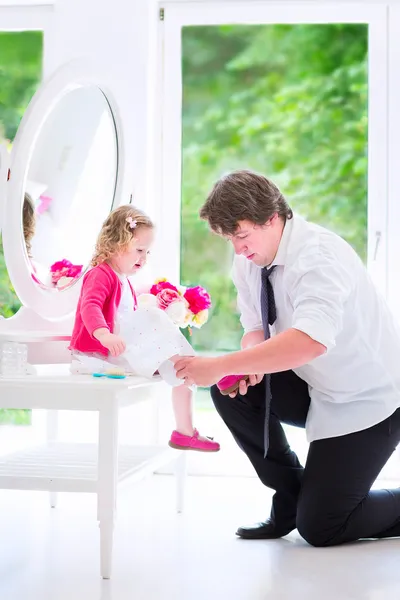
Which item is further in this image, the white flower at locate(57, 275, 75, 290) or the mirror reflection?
the white flower at locate(57, 275, 75, 290)

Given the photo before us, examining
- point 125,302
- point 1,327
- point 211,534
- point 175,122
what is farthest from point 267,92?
point 211,534

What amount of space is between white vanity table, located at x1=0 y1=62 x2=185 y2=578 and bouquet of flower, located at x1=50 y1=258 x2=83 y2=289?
2 centimetres

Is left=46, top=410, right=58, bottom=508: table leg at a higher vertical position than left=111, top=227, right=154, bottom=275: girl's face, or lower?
lower

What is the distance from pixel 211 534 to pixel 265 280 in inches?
27.7

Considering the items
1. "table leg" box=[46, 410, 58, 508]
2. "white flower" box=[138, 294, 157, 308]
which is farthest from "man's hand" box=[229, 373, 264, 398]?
"table leg" box=[46, 410, 58, 508]

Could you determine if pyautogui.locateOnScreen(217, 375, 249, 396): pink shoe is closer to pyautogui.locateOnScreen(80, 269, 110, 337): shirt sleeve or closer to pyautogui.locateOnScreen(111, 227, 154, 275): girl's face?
pyautogui.locateOnScreen(80, 269, 110, 337): shirt sleeve

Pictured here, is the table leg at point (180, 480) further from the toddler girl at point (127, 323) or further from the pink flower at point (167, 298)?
the pink flower at point (167, 298)

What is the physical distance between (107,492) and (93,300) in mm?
652

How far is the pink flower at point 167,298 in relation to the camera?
8.45 feet

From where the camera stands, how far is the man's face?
1933 mm

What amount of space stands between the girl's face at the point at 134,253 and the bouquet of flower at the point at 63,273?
146mm

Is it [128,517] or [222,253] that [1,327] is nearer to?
[128,517]

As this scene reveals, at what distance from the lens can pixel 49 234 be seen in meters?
2.36

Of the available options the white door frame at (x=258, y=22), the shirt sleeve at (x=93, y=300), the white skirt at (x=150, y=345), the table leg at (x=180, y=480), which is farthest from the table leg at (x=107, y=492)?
the white door frame at (x=258, y=22)
